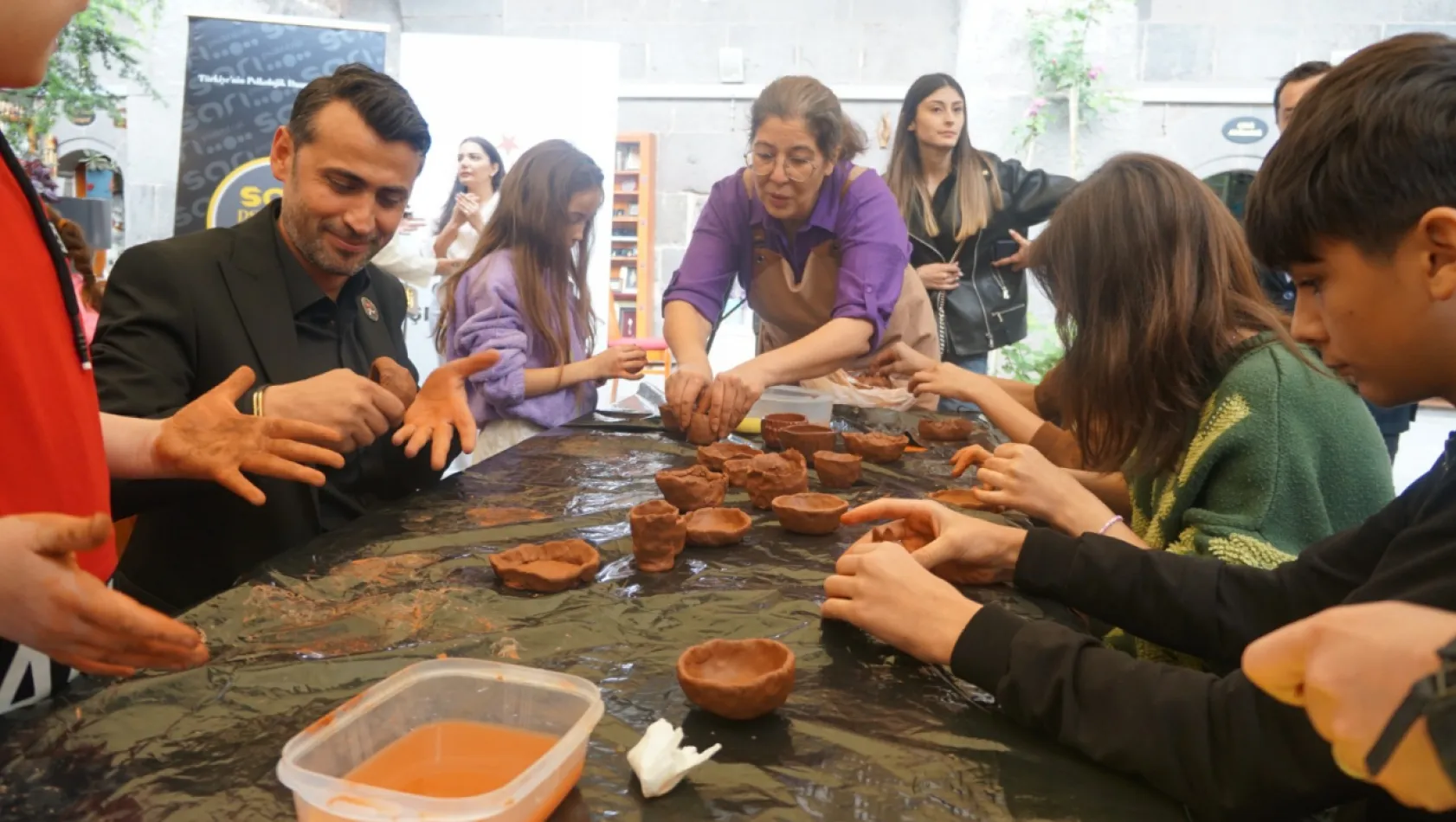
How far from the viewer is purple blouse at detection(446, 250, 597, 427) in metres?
3.56

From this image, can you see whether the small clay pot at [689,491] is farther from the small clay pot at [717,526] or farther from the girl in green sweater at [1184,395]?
the girl in green sweater at [1184,395]

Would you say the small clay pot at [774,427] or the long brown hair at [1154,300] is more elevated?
the long brown hair at [1154,300]

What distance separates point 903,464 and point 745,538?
860mm

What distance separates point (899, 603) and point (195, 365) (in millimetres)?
1718

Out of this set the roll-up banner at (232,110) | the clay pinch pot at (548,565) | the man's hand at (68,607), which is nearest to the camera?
the man's hand at (68,607)

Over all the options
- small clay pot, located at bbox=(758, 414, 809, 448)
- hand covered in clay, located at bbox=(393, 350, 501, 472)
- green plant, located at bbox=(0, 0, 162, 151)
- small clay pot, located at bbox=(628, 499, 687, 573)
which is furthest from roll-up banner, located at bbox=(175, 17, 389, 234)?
small clay pot, located at bbox=(628, 499, 687, 573)

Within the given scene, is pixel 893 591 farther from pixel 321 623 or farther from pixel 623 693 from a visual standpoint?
pixel 321 623

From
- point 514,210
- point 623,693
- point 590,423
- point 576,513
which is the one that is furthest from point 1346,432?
point 514,210

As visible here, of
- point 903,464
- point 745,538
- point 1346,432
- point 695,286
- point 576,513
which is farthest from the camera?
point 695,286

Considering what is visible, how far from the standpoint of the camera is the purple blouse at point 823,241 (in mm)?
3414

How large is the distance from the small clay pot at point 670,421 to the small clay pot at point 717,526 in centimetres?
99

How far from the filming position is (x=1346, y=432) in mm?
1736

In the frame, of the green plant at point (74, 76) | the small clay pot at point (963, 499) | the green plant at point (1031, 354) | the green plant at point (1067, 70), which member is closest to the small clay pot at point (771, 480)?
the small clay pot at point (963, 499)

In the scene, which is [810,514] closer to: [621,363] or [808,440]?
[808,440]
